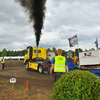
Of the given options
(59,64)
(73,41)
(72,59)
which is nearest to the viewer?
(59,64)

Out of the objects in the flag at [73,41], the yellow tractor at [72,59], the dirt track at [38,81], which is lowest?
the dirt track at [38,81]

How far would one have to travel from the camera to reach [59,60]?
15.7 feet

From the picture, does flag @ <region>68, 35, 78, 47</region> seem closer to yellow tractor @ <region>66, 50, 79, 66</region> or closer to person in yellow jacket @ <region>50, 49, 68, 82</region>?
yellow tractor @ <region>66, 50, 79, 66</region>

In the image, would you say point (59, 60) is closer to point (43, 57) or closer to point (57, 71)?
point (57, 71)

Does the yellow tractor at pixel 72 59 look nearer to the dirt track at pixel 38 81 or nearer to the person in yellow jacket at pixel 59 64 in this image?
the dirt track at pixel 38 81

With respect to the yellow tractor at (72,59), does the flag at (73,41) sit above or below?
above

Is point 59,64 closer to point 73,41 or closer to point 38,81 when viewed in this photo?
point 38,81

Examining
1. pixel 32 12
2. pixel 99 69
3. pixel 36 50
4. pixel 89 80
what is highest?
pixel 32 12

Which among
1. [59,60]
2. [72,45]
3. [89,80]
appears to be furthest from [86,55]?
[72,45]

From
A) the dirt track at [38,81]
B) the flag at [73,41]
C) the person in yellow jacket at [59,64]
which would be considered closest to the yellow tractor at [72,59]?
the flag at [73,41]

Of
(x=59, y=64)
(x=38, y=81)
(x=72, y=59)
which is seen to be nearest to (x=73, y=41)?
(x=72, y=59)

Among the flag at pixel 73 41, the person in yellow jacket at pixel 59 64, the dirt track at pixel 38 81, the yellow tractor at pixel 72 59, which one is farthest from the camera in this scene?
the flag at pixel 73 41

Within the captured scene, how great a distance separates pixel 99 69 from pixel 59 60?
5938mm

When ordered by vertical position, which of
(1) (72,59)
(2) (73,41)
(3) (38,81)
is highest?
(2) (73,41)
